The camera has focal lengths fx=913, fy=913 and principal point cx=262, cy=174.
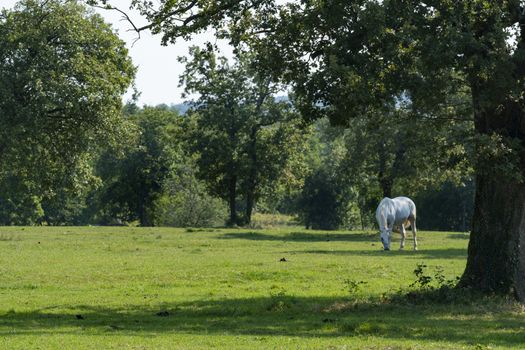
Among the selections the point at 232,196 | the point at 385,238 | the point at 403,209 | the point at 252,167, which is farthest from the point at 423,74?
the point at 232,196

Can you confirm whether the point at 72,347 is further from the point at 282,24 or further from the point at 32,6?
the point at 32,6

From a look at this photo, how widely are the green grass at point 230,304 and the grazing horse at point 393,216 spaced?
3996mm

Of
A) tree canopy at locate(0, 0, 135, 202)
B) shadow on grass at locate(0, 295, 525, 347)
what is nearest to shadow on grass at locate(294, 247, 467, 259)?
tree canopy at locate(0, 0, 135, 202)

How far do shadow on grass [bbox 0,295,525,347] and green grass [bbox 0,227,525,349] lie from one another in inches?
0.9

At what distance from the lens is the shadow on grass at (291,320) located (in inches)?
670

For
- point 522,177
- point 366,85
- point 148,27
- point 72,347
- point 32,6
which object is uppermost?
point 32,6

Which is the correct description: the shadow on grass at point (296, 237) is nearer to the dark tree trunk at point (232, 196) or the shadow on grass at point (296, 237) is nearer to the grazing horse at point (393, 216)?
the grazing horse at point (393, 216)

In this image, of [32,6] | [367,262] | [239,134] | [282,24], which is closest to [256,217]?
[239,134]

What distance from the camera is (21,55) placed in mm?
44844

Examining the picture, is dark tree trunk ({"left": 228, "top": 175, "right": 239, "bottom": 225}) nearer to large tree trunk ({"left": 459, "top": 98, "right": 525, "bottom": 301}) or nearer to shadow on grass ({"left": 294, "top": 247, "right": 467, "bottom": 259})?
shadow on grass ({"left": 294, "top": 247, "right": 467, "bottom": 259})

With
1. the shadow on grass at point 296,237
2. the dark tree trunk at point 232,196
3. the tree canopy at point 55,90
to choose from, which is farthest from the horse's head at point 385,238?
the dark tree trunk at point 232,196

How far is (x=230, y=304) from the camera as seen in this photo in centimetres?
2203

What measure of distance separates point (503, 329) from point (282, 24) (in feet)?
30.5

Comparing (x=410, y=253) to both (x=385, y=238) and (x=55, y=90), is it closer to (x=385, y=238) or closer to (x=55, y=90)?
(x=385, y=238)
